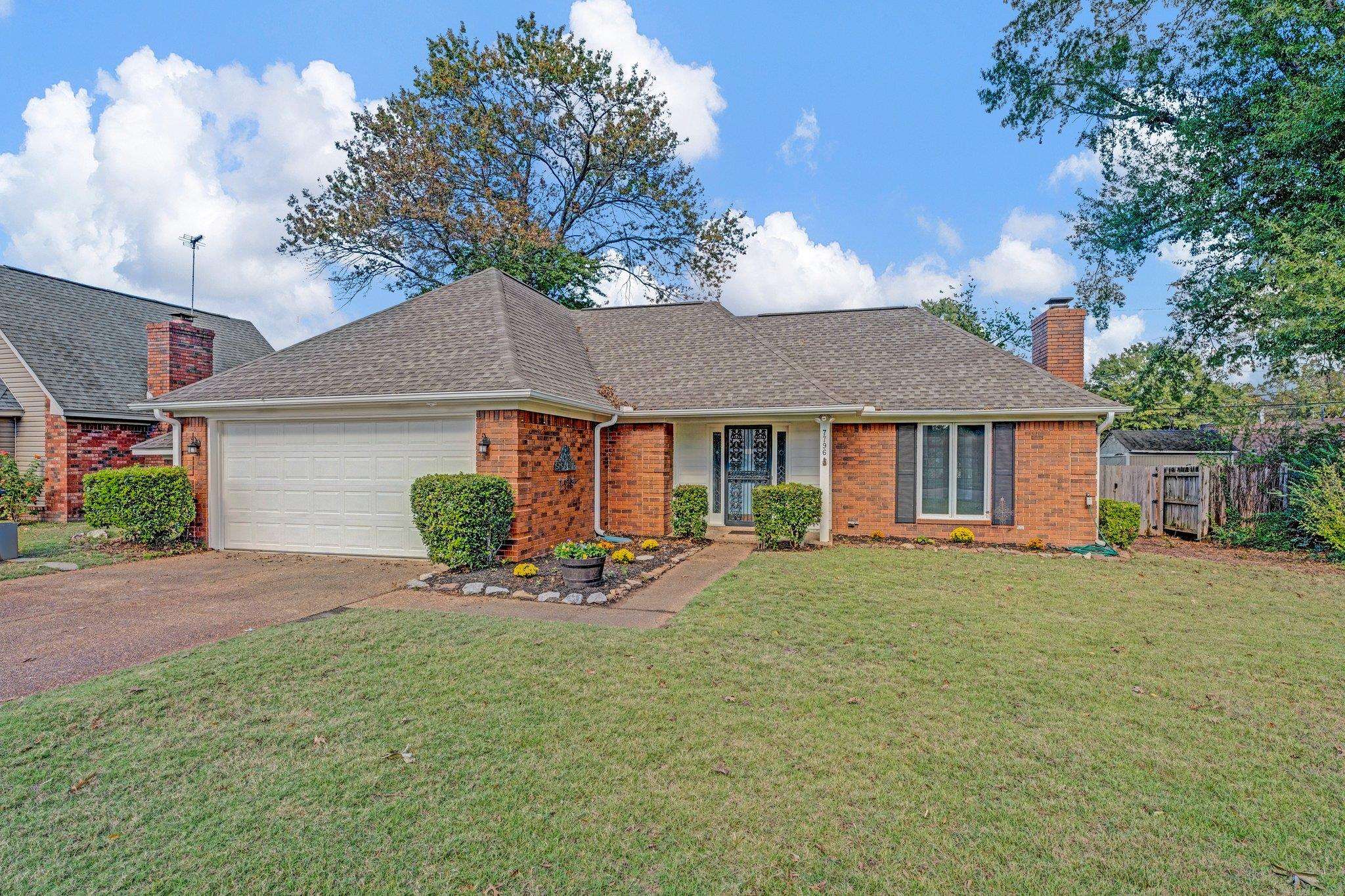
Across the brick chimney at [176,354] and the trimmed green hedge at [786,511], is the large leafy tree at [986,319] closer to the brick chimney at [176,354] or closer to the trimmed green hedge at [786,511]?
the trimmed green hedge at [786,511]

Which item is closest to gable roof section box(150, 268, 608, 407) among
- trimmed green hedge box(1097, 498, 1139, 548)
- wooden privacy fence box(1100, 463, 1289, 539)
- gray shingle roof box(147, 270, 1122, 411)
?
gray shingle roof box(147, 270, 1122, 411)

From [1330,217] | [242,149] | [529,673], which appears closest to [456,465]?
[529,673]

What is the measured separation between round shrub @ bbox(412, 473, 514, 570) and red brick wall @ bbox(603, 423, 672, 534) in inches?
142

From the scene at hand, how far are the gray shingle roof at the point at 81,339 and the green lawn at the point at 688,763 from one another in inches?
593

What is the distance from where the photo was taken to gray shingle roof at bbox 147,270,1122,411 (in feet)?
33.8

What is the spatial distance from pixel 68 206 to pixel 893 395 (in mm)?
18588

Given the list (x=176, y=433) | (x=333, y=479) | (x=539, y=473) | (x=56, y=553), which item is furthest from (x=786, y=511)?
(x=56, y=553)

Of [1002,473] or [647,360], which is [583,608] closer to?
[647,360]

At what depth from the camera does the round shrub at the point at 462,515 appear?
858 cm

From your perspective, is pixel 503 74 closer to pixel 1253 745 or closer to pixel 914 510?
pixel 914 510

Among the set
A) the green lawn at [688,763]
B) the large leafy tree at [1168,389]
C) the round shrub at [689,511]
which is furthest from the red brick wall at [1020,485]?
the large leafy tree at [1168,389]

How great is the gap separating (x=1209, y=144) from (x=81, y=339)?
29.6m

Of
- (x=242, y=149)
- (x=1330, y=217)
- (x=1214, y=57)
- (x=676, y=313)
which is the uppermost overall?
(x=1214, y=57)

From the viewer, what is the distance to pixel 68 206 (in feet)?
46.4
